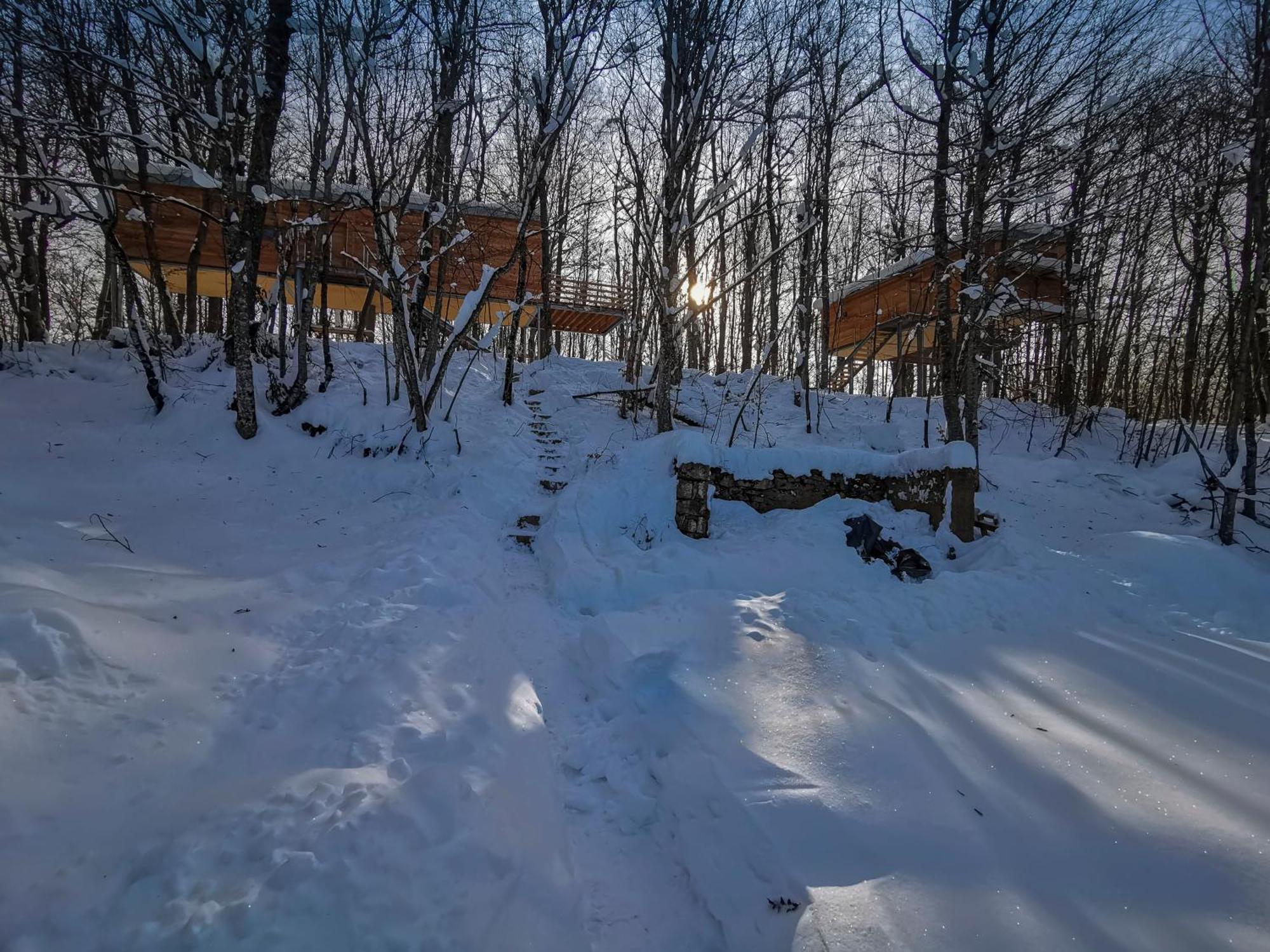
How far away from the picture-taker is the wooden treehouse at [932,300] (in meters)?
7.75

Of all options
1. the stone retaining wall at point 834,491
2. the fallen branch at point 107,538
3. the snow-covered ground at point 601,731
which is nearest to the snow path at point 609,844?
the snow-covered ground at point 601,731

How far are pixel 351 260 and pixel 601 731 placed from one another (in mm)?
11287

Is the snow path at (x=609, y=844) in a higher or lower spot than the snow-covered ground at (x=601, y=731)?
lower

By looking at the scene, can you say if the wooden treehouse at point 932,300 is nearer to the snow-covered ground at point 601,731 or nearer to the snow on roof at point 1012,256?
the snow on roof at point 1012,256

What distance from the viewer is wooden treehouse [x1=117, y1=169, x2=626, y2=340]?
11891 mm

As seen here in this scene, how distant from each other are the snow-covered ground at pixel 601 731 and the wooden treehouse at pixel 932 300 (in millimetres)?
3728

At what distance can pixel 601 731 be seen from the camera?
320cm

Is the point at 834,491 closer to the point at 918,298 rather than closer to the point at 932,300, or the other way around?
the point at 918,298

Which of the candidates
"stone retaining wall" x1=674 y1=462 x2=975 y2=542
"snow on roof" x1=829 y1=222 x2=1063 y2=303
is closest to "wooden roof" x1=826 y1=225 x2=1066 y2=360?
"snow on roof" x1=829 y1=222 x2=1063 y2=303

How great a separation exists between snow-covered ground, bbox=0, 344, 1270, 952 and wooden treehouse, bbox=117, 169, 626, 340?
705 cm

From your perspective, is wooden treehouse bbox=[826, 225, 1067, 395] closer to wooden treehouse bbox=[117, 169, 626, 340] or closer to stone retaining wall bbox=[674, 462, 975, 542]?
stone retaining wall bbox=[674, 462, 975, 542]

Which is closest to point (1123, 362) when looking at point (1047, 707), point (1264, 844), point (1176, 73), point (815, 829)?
point (1176, 73)

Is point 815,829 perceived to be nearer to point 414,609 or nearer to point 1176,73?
point 414,609

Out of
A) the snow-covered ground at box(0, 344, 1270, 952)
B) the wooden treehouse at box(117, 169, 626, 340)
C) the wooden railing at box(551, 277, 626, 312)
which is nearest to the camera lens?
the snow-covered ground at box(0, 344, 1270, 952)
